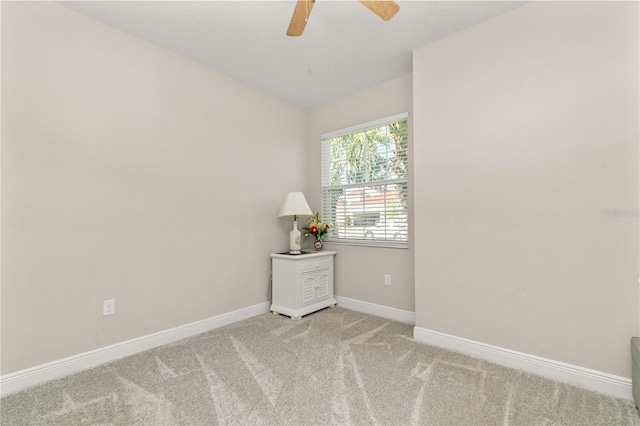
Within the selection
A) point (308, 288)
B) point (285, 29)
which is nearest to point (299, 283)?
point (308, 288)

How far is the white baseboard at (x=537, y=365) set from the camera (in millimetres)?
1744

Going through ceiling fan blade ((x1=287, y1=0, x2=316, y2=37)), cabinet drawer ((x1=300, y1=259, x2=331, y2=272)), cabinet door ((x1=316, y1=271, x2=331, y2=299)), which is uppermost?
ceiling fan blade ((x1=287, y1=0, x2=316, y2=37))

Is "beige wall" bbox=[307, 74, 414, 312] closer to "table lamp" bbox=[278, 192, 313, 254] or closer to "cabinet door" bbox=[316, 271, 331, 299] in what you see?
"cabinet door" bbox=[316, 271, 331, 299]

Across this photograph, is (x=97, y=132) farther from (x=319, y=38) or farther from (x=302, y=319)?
(x=302, y=319)

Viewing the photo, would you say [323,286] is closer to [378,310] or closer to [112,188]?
[378,310]

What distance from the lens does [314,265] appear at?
10.8 ft

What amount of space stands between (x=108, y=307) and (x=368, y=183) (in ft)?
8.85

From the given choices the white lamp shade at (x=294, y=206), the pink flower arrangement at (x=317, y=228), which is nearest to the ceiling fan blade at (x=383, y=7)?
the white lamp shade at (x=294, y=206)

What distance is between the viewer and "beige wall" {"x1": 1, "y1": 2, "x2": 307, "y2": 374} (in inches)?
73.9

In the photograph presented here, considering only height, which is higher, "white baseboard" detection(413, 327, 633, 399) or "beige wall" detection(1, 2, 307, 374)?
"beige wall" detection(1, 2, 307, 374)

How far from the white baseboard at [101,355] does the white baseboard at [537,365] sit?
1.97m

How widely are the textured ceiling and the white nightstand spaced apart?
198cm

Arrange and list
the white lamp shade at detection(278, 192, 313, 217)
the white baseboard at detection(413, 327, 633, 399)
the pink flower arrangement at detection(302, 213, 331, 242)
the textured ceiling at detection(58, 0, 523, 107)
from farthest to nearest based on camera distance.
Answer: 1. the pink flower arrangement at detection(302, 213, 331, 242)
2. the white lamp shade at detection(278, 192, 313, 217)
3. the textured ceiling at detection(58, 0, 523, 107)
4. the white baseboard at detection(413, 327, 633, 399)

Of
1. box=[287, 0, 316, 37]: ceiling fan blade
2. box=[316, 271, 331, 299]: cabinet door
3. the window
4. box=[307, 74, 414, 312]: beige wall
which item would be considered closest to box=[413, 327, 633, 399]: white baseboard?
box=[307, 74, 414, 312]: beige wall
